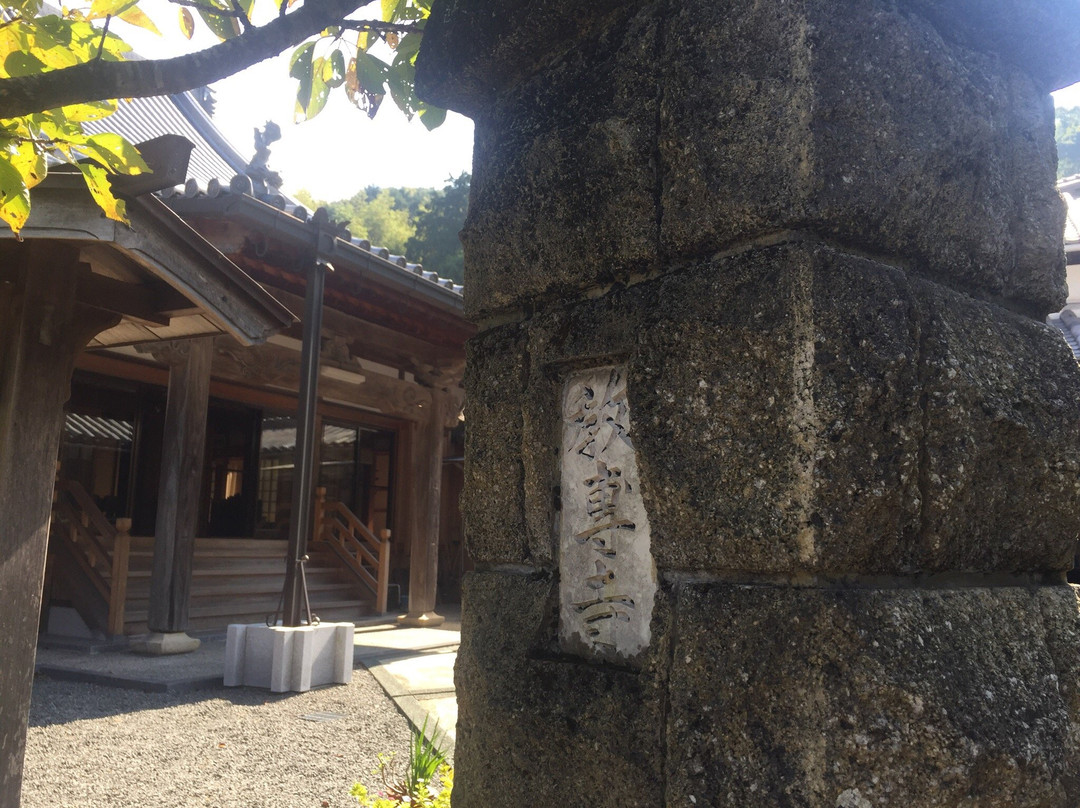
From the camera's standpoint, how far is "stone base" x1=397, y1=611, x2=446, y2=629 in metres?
9.81

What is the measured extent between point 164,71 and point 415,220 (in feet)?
92.7

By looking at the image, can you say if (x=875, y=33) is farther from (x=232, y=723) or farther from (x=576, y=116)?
(x=232, y=723)

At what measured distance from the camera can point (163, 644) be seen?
6.92 metres

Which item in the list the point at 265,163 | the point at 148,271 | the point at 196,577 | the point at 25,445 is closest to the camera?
the point at 25,445

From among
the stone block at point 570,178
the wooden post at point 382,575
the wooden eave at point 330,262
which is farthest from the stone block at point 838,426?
the wooden post at point 382,575

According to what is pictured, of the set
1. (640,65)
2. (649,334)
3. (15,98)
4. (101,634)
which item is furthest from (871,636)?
(101,634)

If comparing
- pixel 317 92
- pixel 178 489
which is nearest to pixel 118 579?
pixel 178 489

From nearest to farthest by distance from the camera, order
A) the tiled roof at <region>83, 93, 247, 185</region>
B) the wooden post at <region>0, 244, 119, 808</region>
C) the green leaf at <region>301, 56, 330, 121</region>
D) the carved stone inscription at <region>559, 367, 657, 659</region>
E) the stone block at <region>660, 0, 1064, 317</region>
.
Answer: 1. the stone block at <region>660, 0, 1064, 317</region>
2. the carved stone inscription at <region>559, 367, 657, 659</region>
3. the green leaf at <region>301, 56, 330, 121</region>
4. the wooden post at <region>0, 244, 119, 808</region>
5. the tiled roof at <region>83, 93, 247, 185</region>

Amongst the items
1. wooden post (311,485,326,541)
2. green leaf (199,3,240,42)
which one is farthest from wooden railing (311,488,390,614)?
green leaf (199,3,240,42)

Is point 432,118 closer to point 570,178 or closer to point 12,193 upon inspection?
point 570,178

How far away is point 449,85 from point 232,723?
432cm

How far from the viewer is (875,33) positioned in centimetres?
140

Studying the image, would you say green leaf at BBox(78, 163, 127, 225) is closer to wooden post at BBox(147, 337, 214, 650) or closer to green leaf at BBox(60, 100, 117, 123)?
green leaf at BBox(60, 100, 117, 123)

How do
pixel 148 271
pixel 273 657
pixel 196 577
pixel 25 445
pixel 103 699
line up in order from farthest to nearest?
pixel 196 577 < pixel 273 657 < pixel 103 699 < pixel 148 271 < pixel 25 445
